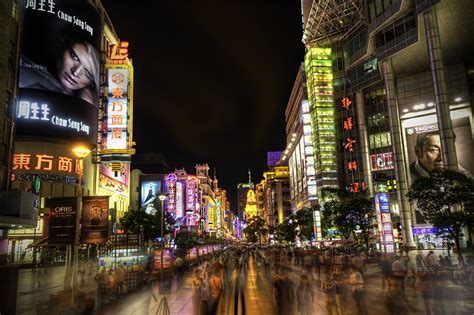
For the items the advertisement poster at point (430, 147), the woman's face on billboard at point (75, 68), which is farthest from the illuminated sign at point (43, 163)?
the advertisement poster at point (430, 147)

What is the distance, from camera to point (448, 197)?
111 feet

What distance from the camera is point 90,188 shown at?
217 ft

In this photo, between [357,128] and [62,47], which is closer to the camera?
[62,47]

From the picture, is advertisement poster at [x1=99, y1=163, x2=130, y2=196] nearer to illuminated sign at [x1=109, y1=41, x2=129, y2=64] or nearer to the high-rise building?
illuminated sign at [x1=109, y1=41, x2=129, y2=64]

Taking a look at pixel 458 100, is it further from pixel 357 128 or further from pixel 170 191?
pixel 170 191

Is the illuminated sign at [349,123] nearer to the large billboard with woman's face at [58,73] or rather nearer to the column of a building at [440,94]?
the column of a building at [440,94]

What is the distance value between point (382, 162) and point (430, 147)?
10584mm

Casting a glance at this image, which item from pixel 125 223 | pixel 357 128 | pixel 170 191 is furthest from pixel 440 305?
pixel 170 191

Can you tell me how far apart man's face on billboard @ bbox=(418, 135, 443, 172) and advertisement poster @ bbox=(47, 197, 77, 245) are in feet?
209

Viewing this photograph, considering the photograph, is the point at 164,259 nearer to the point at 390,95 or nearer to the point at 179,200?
the point at 390,95

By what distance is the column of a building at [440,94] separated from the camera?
50.3 m

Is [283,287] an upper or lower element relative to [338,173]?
lower

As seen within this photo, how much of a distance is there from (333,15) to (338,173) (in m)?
35.5

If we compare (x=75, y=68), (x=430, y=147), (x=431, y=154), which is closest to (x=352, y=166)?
(x=430, y=147)
